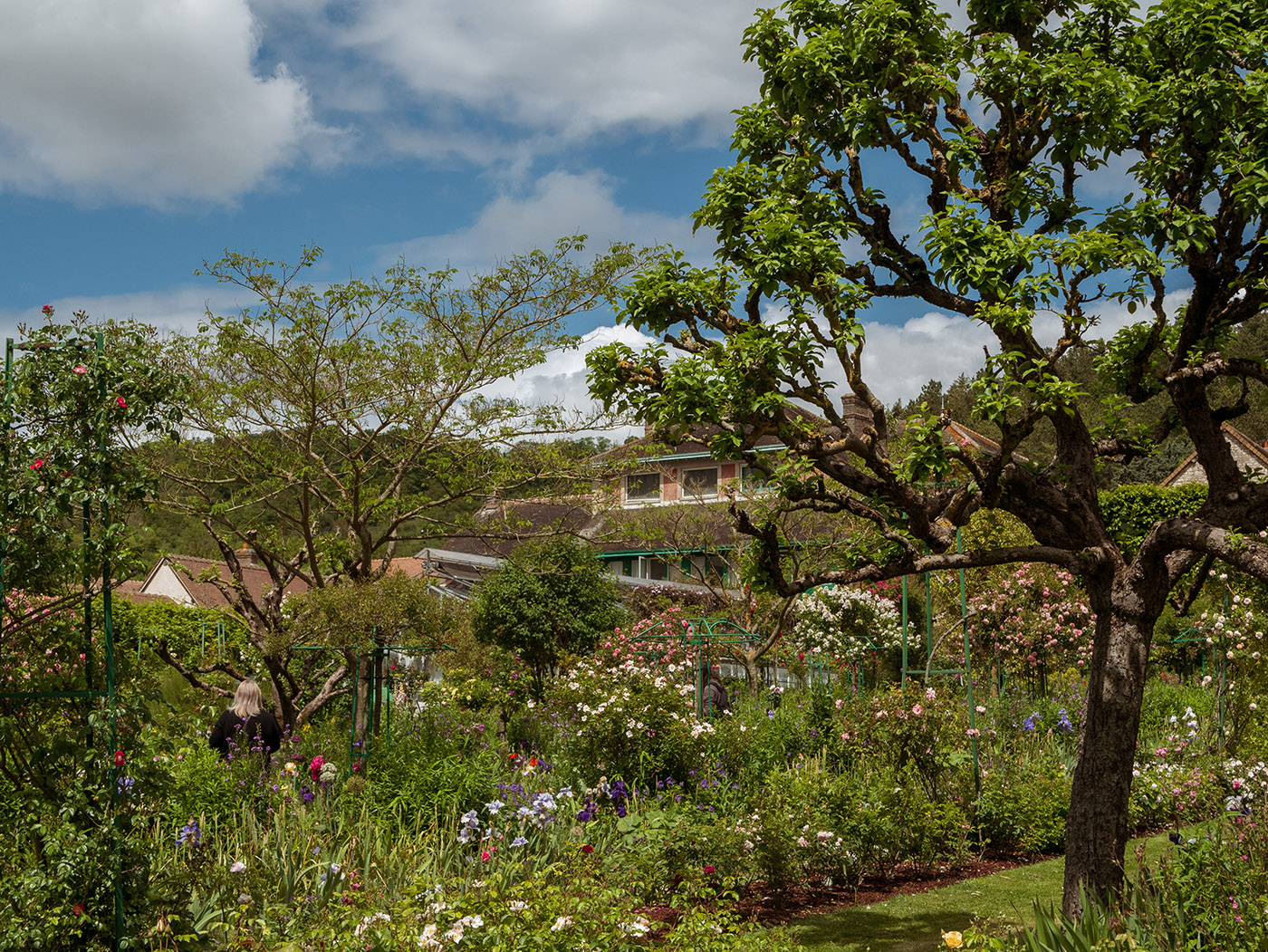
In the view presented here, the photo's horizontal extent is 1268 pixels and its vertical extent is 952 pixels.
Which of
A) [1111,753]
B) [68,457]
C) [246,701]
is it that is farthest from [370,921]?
[246,701]

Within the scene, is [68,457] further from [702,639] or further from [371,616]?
[702,639]

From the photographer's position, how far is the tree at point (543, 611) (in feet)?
52.1

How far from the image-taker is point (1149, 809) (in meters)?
8.74

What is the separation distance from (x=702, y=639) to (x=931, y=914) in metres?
5.23

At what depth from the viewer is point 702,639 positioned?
11539mm

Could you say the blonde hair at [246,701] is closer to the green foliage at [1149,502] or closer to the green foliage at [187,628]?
the green foliage at [187,628]

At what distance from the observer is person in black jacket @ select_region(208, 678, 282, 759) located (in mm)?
8203

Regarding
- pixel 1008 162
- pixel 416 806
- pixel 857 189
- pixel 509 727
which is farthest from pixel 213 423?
pixel 1008 162

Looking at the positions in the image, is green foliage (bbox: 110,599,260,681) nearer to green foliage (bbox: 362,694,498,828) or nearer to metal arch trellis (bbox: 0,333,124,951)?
green foliage (bbox: 362,694,498,828)

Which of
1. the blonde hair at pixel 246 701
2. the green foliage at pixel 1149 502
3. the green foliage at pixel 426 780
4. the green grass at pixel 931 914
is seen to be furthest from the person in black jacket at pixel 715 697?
the green foliage at pixel 1149 502

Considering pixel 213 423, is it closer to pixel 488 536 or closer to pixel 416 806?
pixel 488 536

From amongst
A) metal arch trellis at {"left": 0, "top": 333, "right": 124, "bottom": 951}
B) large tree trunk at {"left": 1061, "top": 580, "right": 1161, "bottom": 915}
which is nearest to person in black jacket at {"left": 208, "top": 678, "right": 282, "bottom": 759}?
metal arch trellis at {"left": 0, "top": 333, "right": 124, "bottom": 951}

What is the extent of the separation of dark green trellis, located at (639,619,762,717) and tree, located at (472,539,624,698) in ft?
4.14

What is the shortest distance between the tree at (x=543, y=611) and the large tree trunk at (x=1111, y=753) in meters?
10.7
